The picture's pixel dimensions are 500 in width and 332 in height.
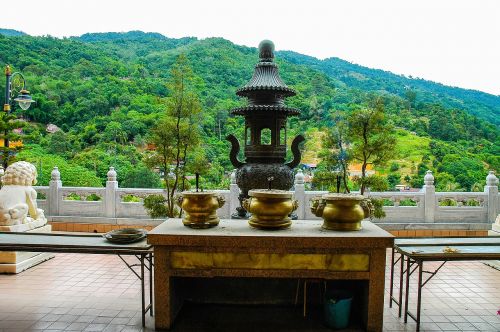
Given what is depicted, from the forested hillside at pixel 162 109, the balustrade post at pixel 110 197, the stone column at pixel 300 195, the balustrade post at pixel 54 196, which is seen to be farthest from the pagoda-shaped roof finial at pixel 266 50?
the balustrade post at pixel 54 196

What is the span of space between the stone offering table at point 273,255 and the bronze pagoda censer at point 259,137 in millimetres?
3104

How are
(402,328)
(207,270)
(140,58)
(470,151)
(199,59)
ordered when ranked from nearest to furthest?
(207,270) < (402,328) < (470,151) < (199,59) < (140,58)

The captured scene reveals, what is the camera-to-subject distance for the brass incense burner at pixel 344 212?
3.56m

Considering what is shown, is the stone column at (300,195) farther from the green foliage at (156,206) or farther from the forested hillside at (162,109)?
the green foliage at (156,206)

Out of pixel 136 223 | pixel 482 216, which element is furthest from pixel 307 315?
pixel 482 216

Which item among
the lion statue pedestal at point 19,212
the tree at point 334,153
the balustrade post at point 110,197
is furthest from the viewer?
the balustrade post at point 110,197

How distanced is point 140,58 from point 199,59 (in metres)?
3.61

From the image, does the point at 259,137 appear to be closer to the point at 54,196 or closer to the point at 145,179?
the point at 145,179

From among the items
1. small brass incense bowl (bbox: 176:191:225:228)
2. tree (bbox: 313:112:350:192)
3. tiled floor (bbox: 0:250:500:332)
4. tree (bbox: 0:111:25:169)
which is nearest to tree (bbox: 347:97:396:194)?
tree (bbox: 313:112:350:192)

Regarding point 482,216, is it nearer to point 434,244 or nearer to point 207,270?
point 434,244

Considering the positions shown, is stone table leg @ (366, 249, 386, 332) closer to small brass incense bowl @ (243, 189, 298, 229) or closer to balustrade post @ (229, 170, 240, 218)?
small brass incense bowl @ (243, 189, 298, 229)

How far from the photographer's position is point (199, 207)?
3650 mm

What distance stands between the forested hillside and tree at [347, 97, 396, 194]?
8.20 ft

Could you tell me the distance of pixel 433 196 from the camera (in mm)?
8406
